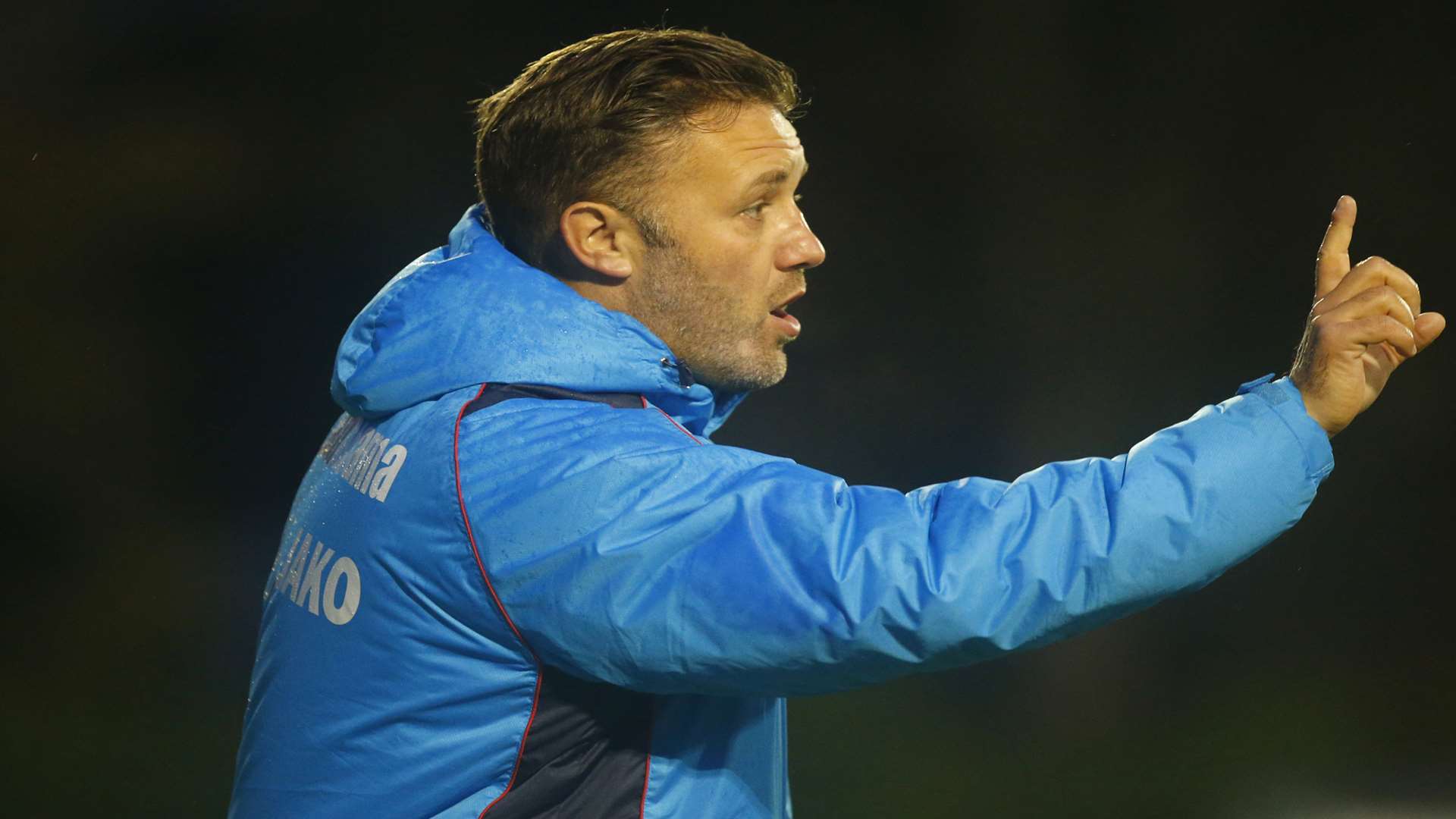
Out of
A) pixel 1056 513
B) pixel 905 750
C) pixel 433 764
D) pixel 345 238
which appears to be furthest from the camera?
pixel 345 238

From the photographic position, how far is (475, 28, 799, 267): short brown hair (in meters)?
1.31

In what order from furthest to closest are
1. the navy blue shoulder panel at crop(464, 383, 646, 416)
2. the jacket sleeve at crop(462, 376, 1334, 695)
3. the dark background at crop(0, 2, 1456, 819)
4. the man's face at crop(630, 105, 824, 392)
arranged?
the dark background at crop(0, 2, 1456, 819) < the man's face at crop(630, 105, 824, 392) < the navy blue shoulder panel at crop(464, 383, 646, 416) < the jacket sleeve at crop(462, 376, 1334, 695)

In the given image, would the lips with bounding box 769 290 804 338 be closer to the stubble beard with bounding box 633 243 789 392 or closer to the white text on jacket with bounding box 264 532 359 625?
the stubble beard with bounding box 633 243 789 392

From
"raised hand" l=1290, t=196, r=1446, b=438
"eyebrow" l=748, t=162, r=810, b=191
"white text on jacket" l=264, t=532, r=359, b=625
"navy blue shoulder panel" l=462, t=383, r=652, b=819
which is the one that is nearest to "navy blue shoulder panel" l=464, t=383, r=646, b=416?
"navy blue shoulder panel" l=462, t=383, r=652, b=819

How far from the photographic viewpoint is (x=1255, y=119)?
127 inches

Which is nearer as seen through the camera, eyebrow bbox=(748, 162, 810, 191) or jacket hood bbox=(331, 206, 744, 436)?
jacket hood bbox=(331, 206, 744, 436)

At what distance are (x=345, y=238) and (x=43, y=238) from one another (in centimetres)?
69

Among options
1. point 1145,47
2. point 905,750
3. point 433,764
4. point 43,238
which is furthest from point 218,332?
point 433,764

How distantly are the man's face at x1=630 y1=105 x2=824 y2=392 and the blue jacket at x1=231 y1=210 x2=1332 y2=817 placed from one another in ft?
0.26

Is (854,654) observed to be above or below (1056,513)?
below

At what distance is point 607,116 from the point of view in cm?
132

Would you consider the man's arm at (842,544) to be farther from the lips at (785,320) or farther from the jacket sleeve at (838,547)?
the lips at (785,320)

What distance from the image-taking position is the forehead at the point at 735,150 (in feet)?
4.30

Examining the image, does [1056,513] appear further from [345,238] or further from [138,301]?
[138,301]
